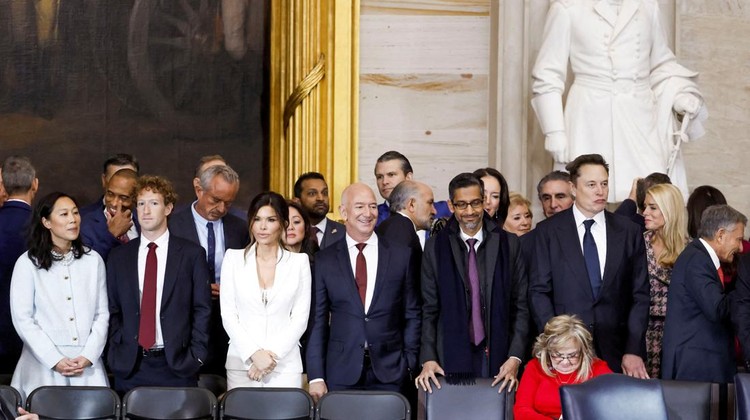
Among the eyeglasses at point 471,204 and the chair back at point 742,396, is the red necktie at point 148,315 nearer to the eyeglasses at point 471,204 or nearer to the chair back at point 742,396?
the eyeglasses at point 471,204

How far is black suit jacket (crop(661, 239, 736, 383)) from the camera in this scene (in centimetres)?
681

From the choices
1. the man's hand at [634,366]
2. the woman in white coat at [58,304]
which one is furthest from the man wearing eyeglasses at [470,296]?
the woman in white coat at [58,304]

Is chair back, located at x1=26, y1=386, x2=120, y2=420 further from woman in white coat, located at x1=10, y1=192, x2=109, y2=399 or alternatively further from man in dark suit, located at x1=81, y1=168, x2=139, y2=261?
man in dark suit, located at x1=81, y1=168, x2=139, y2=261

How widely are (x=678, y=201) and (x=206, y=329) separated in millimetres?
2685

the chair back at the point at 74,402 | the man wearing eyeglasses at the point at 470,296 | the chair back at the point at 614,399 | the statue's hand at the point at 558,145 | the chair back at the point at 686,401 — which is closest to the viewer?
the chair back at the point at 614,399

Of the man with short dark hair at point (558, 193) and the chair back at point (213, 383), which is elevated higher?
the man with short dark hair at point (558, 193)

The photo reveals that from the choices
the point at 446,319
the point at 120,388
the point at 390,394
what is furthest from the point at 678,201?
the point at 120,388

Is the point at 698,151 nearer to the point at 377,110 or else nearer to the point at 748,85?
the point at 748,85

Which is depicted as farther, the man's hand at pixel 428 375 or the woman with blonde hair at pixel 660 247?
the woman with blonde hair at pixel 660 247

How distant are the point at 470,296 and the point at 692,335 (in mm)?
1193

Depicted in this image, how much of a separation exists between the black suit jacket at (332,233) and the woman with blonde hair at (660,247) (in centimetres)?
185

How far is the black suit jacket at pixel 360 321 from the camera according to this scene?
22.3 feet

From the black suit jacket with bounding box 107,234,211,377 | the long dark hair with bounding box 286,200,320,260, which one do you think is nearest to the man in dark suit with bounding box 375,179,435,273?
the long dark hair with bounding box 286,200,320,260

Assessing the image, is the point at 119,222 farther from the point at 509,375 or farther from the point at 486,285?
the point at 509,375
